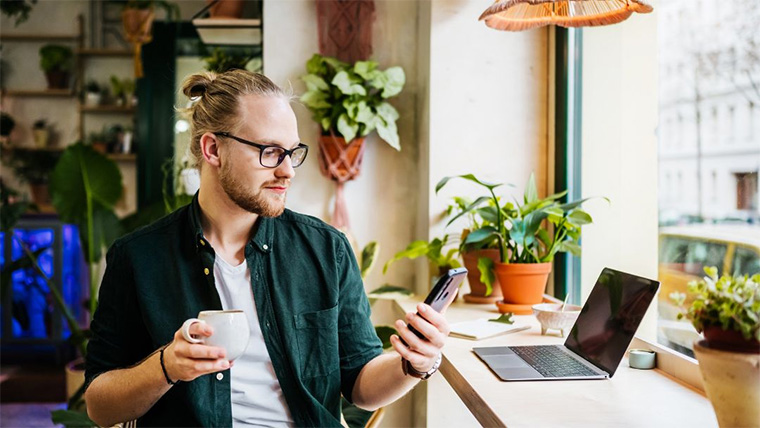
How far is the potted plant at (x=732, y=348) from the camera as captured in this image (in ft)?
3.52

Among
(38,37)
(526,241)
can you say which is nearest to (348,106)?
(526,241)

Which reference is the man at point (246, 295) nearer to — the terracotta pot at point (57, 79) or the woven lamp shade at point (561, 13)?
the woven lamp shade at point (561, 13)

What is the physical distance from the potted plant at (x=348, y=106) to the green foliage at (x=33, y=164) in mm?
3263

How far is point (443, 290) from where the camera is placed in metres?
1.37

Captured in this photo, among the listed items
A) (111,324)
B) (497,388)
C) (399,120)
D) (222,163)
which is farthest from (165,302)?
(399,120)

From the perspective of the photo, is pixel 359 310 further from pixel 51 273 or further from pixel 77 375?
pixel 51 273

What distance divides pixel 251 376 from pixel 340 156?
1360mm

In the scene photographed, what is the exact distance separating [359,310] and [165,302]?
1.50 ft

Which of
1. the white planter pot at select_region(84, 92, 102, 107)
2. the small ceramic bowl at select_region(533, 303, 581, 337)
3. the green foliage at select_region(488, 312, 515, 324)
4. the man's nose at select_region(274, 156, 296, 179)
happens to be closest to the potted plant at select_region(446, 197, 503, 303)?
the green foliage at select_region(488, 312, 515, 324)

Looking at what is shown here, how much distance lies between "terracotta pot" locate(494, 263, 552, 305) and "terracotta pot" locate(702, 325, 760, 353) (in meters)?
1.14

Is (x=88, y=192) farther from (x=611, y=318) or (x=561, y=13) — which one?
(x=611, y=318)

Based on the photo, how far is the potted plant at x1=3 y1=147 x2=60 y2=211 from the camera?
5.18m

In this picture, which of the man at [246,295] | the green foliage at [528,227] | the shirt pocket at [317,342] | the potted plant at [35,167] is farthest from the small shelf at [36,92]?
the shirt pocket at [317,342]

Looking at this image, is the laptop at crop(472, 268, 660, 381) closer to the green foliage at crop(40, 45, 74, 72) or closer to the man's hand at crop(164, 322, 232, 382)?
the man's hand at crop(164, 322, 232, 382)
